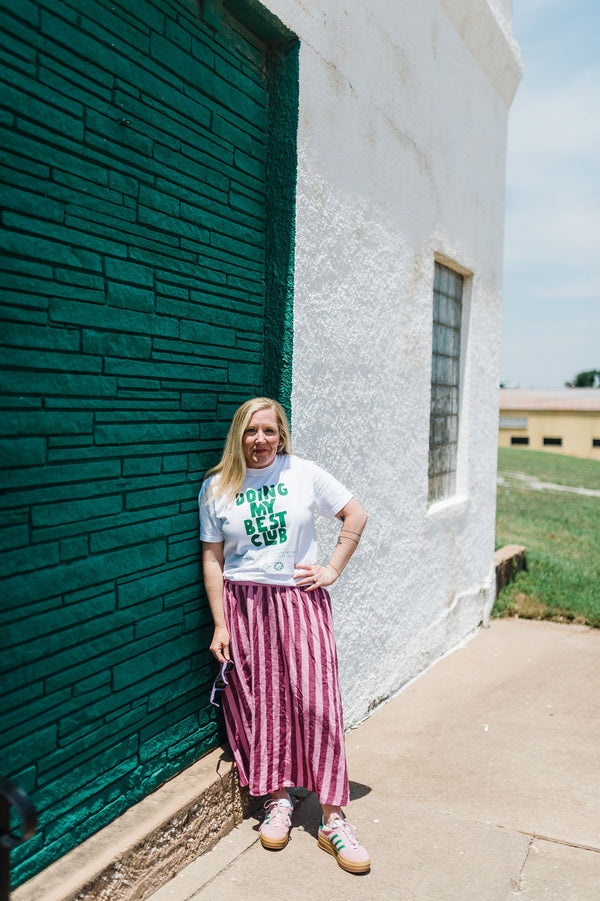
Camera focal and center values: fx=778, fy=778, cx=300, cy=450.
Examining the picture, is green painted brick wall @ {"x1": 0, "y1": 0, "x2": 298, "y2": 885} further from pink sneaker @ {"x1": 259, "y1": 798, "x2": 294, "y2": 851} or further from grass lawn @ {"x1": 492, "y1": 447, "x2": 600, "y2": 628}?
grass lawn @ {"x1": 492, "y1": 447, "x2": 600, "y2": 628}

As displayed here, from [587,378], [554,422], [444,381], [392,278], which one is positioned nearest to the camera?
[392,278]

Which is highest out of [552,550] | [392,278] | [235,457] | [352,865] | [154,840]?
[392,278]

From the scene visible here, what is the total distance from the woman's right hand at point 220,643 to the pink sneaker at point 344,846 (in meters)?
0.79

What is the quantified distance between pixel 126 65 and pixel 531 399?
4273cm

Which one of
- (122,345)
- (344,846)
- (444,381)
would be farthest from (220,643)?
(444,381)

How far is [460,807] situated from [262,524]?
1624 mm

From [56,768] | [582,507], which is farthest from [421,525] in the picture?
[582,507]

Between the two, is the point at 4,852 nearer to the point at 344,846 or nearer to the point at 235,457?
the point at 235,457

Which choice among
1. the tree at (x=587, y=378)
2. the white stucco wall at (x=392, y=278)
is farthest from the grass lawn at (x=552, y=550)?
the tree at (x=587, y=378)

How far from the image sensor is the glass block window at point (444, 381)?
5.77 m

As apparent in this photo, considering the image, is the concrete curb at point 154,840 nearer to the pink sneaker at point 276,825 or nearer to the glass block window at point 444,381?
the pink sneaker at point 276,825

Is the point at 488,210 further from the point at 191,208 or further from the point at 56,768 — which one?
the point at 56,768

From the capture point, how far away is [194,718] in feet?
10.3

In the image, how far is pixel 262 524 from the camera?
3.01 meters
